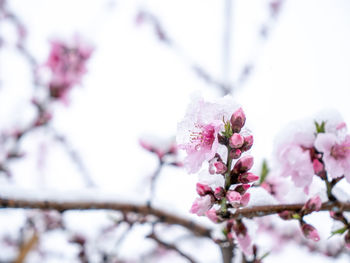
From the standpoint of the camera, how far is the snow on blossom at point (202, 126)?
90 centimetres

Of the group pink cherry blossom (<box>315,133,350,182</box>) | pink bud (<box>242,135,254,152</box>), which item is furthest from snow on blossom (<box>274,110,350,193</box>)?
pink bud (<box>242,135,254,152</box>)

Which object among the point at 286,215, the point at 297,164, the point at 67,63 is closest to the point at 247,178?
the point at 286,215

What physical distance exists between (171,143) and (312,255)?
3.67m

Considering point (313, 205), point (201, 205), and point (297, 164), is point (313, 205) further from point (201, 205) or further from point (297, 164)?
point (201, 205)

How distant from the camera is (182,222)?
1.70 metres

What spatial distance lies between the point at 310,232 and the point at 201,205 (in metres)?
0.47

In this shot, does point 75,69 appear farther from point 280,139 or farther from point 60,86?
point 280,139

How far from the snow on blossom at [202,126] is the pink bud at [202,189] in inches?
2.0

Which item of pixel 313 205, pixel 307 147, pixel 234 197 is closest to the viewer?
pixel 234 197

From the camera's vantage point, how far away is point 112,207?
1465mm

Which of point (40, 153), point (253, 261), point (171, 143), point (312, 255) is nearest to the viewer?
point (253, 261)

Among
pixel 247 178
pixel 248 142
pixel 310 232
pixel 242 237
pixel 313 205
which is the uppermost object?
pixel 248 142

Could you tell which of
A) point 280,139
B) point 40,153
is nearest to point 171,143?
point 280,139

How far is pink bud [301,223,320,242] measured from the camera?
1049mm
